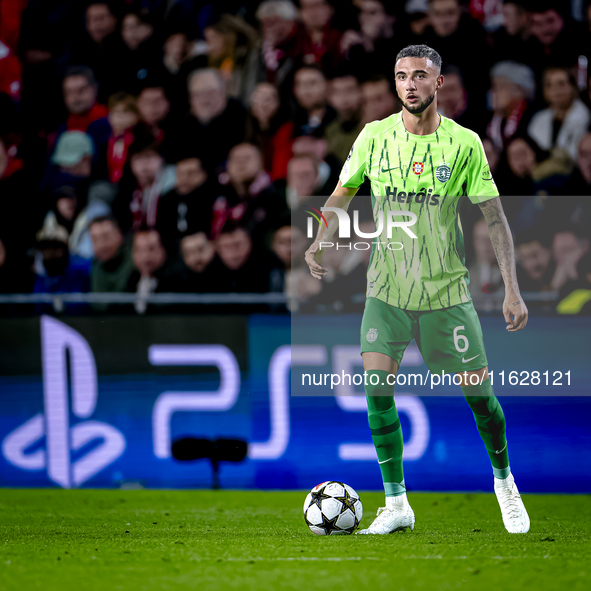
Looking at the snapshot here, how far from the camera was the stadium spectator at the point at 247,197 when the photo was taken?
19.5ft

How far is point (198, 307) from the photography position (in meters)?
5.46

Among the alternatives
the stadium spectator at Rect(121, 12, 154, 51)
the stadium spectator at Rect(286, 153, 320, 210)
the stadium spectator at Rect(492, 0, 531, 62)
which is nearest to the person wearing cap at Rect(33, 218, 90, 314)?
the stadium spectator at Rect(286, 153, 320, 210)

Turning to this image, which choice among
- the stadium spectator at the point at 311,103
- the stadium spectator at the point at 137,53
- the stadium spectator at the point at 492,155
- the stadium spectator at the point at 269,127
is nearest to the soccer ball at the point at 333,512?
the stadium spectator at the point at 492,155

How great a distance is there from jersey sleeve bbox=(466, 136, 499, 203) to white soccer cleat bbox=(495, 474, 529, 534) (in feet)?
5.13

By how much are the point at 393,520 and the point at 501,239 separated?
167cm

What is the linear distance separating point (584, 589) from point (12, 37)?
20.9ft

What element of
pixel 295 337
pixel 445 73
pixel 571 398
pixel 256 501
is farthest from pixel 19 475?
pixel 445 73

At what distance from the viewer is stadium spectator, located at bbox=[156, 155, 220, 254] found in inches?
238

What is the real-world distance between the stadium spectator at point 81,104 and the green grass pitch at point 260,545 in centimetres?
308

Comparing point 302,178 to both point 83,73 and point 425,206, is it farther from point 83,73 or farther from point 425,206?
point 83,73

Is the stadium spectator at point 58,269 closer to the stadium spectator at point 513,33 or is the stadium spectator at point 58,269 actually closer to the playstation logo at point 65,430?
the playstation logo at point 65,430

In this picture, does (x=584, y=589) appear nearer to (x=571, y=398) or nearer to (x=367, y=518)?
(x=367, y=518)

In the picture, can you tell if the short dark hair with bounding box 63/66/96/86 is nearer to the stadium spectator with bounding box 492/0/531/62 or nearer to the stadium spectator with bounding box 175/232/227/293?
the stadium spectator with bounding box 175/232/227/293

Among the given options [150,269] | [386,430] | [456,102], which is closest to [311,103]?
[456,102]
